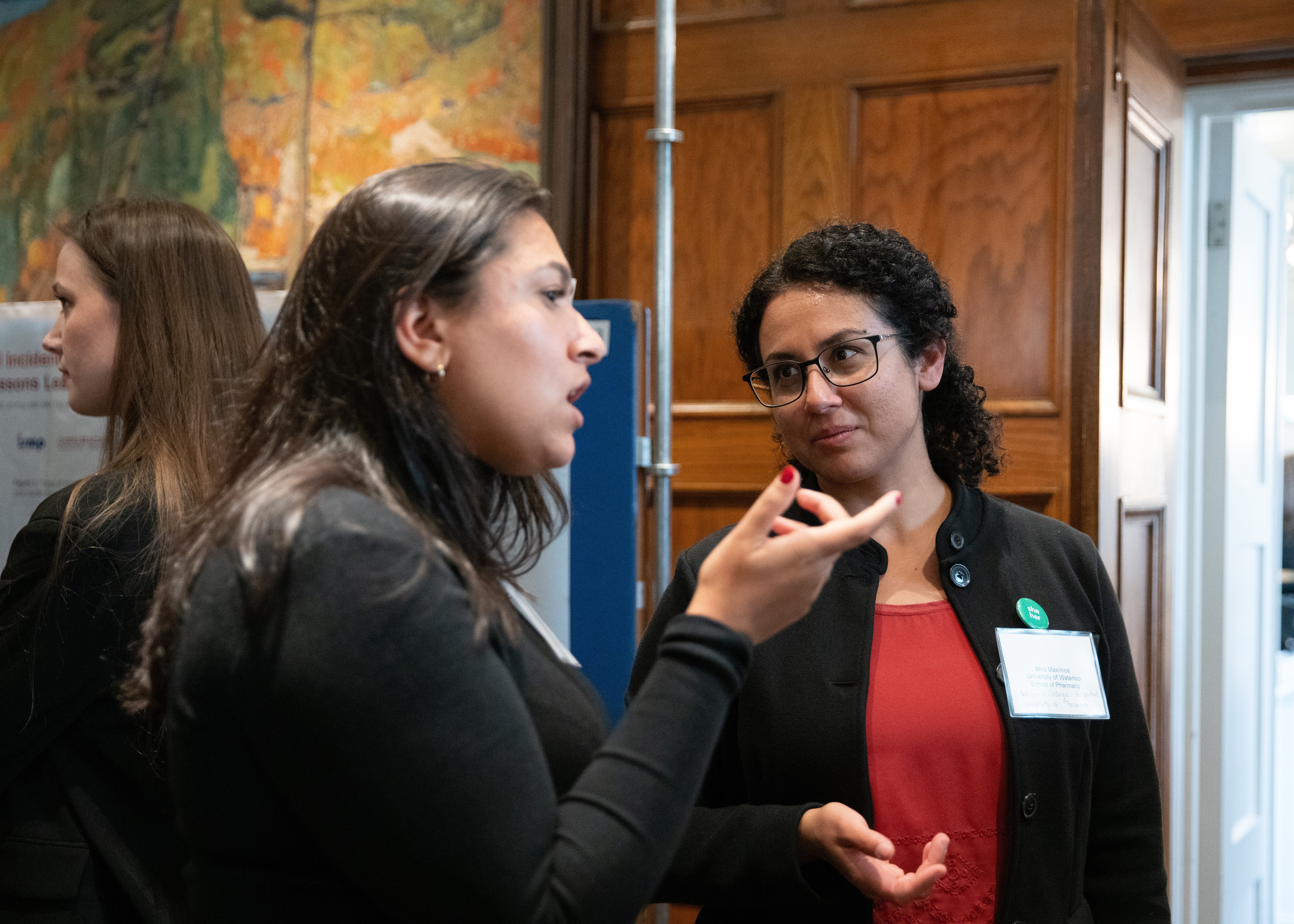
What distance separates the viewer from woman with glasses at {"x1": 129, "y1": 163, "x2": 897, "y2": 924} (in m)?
0.78

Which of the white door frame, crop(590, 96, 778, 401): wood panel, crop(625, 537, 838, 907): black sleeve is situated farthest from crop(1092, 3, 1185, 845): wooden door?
crop(625, 537, 838, 907): black sleeve

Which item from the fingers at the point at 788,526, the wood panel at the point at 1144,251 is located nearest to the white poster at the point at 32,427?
the fingers at the point at 788,526

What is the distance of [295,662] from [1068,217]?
7.69 ft

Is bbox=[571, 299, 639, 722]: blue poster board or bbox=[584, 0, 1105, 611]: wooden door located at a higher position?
bbox=[584, 0, 1105, 611]: wooden door

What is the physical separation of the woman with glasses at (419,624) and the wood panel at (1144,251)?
1.92 metres

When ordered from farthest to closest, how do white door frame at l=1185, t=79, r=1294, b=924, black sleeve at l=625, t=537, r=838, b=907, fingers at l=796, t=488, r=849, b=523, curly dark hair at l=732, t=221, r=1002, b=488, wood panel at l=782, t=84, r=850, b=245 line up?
white door frame at l=1185, t=79, r=1294, b=924
wood panel at l=782, t=84, r=850, b=245
curly dark hair at l=732, t=221, r=1002, b=488
black sleeve at l=625, t=537, r=838, b=907
fingers at l=796, t=488, r=849, b=523

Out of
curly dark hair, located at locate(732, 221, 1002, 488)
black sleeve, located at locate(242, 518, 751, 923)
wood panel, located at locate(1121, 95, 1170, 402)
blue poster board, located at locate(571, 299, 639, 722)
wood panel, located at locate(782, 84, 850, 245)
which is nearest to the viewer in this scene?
black sleeve, located at locate(242, 518, 751, 923)

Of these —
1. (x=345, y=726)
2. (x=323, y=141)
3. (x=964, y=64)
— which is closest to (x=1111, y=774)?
(x=345, y=726)

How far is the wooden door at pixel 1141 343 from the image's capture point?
2492mm

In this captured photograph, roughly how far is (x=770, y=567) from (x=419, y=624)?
0.29 metres

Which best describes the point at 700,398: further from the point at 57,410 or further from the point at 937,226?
the point at 57,410

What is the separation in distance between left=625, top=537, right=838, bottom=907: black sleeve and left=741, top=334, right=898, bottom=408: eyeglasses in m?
0.29

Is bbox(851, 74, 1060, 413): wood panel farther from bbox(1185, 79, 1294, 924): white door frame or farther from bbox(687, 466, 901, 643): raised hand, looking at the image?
bbox(687, 466, 901, 643): raised hand

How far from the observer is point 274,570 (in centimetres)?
80
